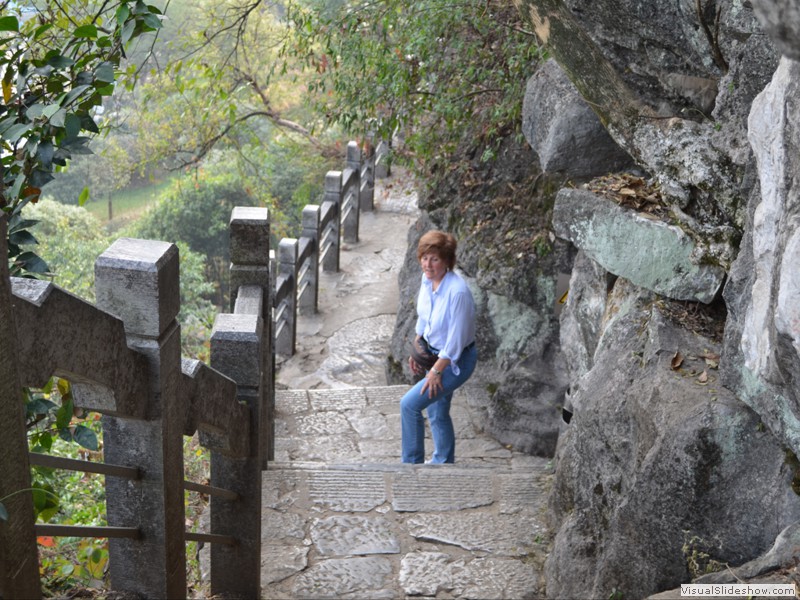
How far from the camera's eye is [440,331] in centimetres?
507

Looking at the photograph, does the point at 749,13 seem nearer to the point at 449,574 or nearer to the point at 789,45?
the point at 789,45

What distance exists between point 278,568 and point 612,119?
8.35 ft

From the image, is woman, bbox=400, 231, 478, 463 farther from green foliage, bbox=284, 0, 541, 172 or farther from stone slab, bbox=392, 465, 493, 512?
green foliage, bbox=284, 0, 541, 172

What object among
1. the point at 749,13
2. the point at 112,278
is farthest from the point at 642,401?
the point at 112,278

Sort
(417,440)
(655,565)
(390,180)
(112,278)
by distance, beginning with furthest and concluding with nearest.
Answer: (390,180) < (417,440) < (655,565) < (112,278)

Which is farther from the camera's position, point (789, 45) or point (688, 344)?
point (688, 344)

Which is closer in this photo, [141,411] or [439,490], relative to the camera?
[141,411]

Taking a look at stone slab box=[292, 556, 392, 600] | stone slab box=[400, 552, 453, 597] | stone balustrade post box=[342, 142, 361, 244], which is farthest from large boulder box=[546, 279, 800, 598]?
stone balustrade post box=[342, 142, 361, 244]

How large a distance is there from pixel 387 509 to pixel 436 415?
3.27 feet

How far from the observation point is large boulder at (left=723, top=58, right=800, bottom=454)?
7.61 feet

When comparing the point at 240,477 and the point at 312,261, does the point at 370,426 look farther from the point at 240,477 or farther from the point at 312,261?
the point at 240,477

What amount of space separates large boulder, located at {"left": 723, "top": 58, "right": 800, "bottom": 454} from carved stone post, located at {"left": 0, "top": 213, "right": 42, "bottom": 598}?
1.81 metres

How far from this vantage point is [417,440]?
536 centimetres

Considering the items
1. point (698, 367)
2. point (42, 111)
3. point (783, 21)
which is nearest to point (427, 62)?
point (698, 367)
